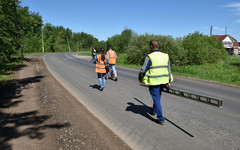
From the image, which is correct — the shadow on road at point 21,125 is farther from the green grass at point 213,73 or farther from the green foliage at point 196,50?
the green foliage at point 196,50

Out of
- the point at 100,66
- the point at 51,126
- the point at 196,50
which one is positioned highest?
the point at 196,50

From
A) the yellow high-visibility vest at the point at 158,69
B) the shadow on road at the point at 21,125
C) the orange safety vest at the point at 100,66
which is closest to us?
the shadow on road at the point at 21,125

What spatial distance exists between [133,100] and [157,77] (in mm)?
2468

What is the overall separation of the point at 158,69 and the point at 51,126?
279cm

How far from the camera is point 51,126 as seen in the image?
389 cm

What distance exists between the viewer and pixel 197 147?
309 cm

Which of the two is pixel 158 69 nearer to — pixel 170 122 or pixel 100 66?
pixel 170 122

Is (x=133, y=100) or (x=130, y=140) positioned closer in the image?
(x=130, y=140)

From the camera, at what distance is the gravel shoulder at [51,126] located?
316 cm

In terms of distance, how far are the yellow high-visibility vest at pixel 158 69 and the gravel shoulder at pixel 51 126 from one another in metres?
1.48

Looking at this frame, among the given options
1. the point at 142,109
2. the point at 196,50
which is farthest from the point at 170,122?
the point at 196,50

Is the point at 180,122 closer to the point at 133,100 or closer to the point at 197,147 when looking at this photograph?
the point at 197,147

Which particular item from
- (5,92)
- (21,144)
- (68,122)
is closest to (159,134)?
(68,122)

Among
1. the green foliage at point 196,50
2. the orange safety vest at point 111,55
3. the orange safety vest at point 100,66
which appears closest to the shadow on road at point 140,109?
the orange safety vest at point 100,66
